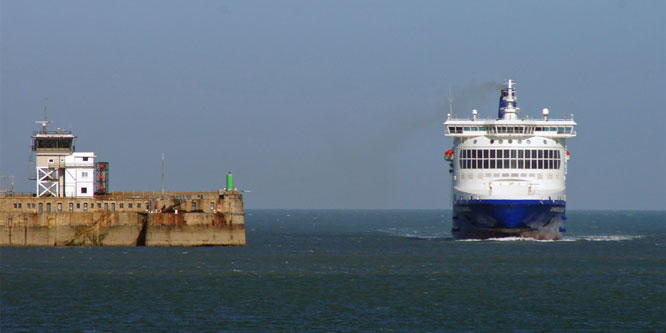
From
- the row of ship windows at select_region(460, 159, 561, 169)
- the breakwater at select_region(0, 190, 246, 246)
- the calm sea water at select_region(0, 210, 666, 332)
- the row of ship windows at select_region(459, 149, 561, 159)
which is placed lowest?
the calm sea water at select_region(0, 210, 666, 332)

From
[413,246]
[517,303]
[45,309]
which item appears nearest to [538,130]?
[413,246]

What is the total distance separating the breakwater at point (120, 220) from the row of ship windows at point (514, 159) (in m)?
19.0

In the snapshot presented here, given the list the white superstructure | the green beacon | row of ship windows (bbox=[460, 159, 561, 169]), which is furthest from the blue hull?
the white superstructure

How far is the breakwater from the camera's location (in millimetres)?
73625

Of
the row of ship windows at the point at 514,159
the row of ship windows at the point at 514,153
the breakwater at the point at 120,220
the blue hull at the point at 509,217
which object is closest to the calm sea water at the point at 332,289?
the breakwater at the point at 120,220

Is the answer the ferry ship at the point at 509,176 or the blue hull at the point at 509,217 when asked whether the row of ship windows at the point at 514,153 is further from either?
the blue hull at the point at 509,217

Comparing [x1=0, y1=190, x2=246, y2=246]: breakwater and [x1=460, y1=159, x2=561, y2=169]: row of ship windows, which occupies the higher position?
[x1=460, y1=159, x2=561, y2=169]: row of ship windows

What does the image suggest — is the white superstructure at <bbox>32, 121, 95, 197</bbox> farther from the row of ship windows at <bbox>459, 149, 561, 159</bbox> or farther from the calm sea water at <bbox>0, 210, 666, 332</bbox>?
the row of ship windows at <bbox>459, 149, 561, 159</bbox>

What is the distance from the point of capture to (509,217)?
79.2 m

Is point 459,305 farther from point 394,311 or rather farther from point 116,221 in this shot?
point 116,221

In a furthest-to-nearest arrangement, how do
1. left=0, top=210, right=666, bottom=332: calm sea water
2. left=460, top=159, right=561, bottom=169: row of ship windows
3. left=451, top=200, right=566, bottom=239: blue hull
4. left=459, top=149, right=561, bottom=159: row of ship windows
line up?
left=459, top=149, right=561, bottom=159: row of ship windows, left=460, top=159, right=561, bottom=169: row of ship windows, left=451, top=200, right=566, bottom=239: blue hull, left=0, top=210, right=666, bottom=332: calm sea water

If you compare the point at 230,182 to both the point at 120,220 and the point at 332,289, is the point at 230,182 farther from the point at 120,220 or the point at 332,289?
the point at 332,289

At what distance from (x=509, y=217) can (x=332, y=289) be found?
29267 mm

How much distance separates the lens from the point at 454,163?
8519cm
